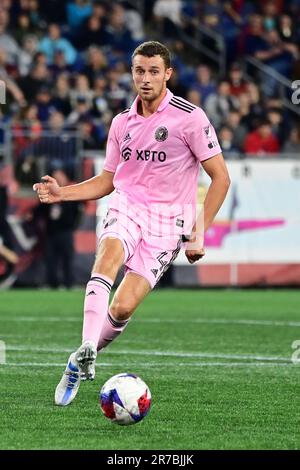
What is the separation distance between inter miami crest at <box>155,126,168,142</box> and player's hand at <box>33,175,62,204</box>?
72 cm

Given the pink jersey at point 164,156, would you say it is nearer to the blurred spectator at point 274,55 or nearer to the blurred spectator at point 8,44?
the blurred spectator at point 8,44

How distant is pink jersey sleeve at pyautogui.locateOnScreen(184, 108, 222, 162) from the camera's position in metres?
7.78

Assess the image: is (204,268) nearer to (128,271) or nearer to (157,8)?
(157,8)

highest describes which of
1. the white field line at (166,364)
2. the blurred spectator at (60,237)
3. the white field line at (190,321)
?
the white field line at (166,364)

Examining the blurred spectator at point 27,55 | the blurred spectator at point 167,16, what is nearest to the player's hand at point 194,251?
the blurred spectator at point 27,55

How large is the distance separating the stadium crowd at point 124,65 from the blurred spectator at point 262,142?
0.7 inches

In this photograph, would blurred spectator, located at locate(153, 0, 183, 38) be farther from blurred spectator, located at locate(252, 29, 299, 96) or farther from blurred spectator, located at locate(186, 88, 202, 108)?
blurred spectator, located at locate(186, 88, 202, 108)

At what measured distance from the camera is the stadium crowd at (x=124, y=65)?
66.9 ft

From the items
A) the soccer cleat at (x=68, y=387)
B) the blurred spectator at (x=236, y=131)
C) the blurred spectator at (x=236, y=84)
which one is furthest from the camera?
the blurred spectator at (x=236, y=84)

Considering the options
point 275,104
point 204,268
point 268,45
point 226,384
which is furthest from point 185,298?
point 226,384

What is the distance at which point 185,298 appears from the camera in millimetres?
18281

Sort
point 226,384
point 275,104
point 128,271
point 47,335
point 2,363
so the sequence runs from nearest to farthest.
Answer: point 128,271 < point 226,384 < point 2,363 < point 47,335 < point 275,104

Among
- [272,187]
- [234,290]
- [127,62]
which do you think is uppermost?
[127,62]

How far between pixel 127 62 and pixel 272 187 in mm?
4010
